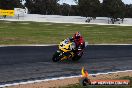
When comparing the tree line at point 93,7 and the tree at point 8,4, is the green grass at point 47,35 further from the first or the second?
the tree at point 8,4

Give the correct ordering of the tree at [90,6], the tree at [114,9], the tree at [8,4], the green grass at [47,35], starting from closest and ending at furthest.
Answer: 1. the green grass at [47,35]
2. the tree at [114,9]
3. the tree at [90,6]
4. the tree at [8,4]

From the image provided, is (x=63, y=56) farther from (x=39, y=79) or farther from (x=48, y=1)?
(x=48, y=1)

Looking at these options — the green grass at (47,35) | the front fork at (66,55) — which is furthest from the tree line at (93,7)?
the front fork at (66,55)

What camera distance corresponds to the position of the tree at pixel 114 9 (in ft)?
234

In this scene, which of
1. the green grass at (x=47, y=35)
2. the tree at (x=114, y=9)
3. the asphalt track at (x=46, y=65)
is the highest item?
the tree at (x=114, y=9)

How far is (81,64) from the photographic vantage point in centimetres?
1522

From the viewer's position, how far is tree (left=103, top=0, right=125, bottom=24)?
7144 centimetres

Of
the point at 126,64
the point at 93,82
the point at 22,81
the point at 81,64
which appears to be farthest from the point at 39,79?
the point at 126,64

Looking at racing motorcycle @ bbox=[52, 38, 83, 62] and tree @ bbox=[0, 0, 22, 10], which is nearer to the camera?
racing motorcycle @ bbox=[52, 38, 83, 62]

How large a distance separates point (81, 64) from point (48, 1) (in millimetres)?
89883

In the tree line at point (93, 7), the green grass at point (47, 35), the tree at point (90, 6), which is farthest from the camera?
the tree at point (90, 6)

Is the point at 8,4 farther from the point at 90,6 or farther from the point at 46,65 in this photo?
the point at 46,65

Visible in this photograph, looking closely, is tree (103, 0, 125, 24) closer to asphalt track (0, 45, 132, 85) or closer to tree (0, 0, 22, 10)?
tree (0, 0, 22, 10)

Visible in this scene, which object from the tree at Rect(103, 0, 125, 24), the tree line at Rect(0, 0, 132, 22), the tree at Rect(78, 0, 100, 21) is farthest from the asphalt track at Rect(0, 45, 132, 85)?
the tree at Rect(78, 0, 100, 21)
